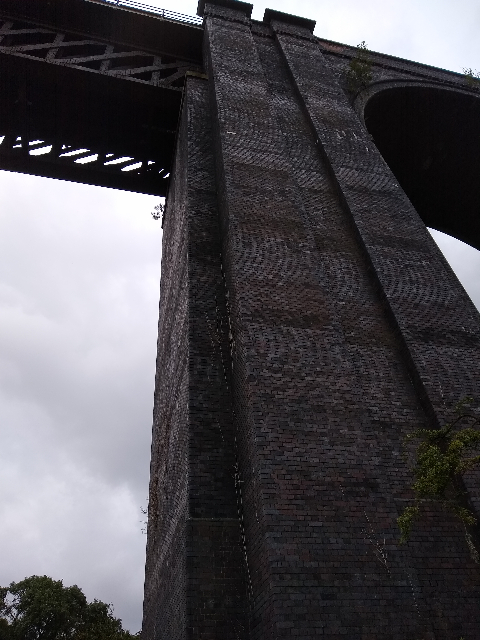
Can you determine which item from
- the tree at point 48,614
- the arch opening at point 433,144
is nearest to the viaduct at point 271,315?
the arch opening at point 433,144

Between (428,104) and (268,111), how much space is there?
6402 mm

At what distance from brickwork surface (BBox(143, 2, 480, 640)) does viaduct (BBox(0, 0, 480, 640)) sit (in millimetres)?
24

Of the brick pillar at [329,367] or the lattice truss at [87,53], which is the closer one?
the brick pillar at [329,367]

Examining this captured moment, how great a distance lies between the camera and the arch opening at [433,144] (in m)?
13.5

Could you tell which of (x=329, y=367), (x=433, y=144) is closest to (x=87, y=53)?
(x=433, y=144)

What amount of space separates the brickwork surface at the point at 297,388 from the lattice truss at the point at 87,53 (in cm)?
242

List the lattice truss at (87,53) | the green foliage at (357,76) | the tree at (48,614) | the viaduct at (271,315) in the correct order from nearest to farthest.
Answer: the viaduct at (271,315)
the lattice truss at (87,53)
the green foliage at (357,76)
the tree at (48,614)

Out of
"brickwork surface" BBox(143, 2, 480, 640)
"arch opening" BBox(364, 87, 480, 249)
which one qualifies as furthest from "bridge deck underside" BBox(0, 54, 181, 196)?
"arch opening" BBox(364, 87, 480, 249)

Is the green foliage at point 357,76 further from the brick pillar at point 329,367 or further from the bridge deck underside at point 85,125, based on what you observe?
the bridge deck underside at point 85,125

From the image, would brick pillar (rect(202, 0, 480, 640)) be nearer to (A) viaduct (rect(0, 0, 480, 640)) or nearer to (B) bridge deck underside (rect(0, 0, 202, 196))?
(A) viaduct (rect(0, 0, 480, 640))

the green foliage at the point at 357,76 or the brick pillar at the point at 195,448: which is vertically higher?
the green foliage at the point at 357,76

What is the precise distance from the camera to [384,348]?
6.31 m

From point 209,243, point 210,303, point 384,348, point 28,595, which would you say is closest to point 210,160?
point 209,243

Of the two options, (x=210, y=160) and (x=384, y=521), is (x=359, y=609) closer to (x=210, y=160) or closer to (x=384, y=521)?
(x=384, y=521)
